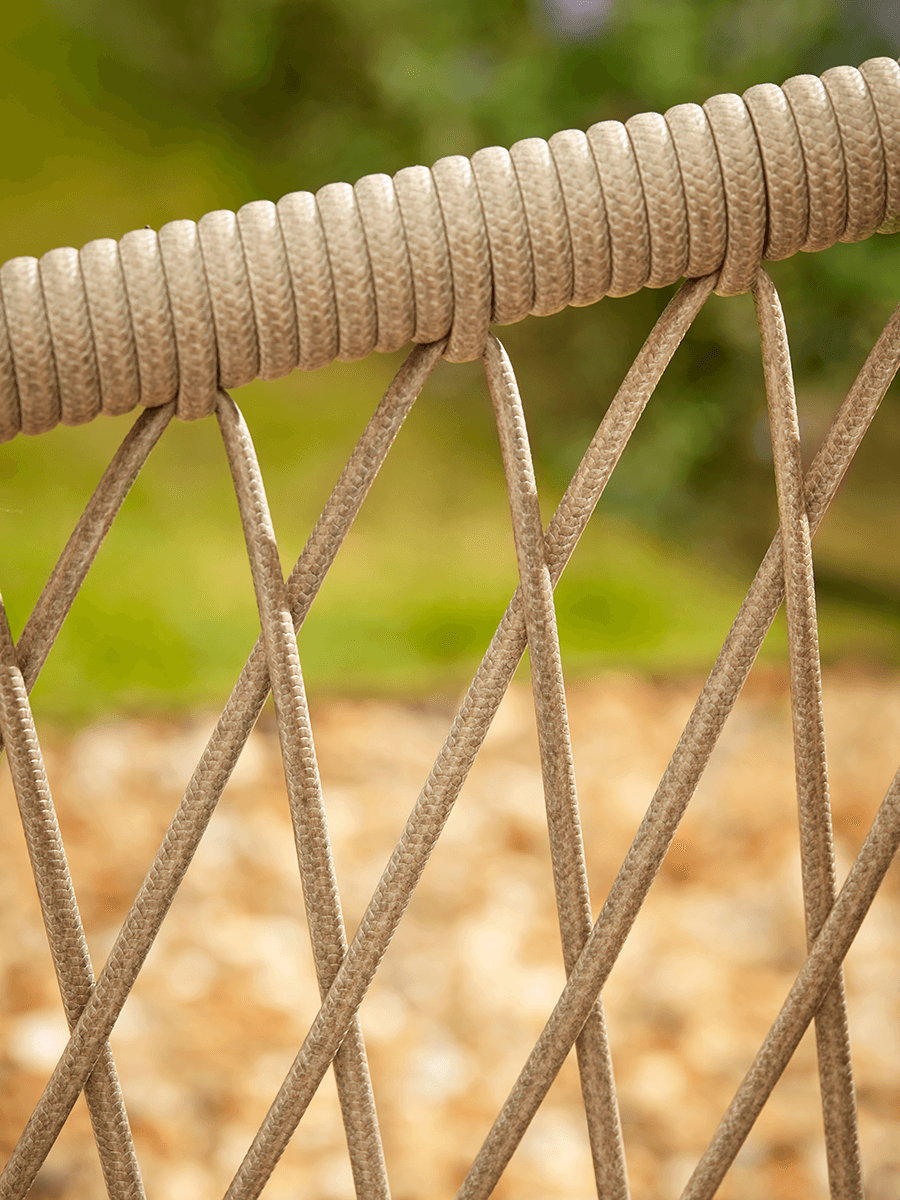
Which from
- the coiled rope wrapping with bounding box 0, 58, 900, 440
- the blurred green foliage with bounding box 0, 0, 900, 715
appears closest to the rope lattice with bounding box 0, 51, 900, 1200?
the coiled rope wrapping with bounding box 0, 58, 900, 440

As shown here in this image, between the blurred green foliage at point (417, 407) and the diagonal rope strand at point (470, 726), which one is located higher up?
the blurred green foliage at point (417, 407)

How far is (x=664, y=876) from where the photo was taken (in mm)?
1164

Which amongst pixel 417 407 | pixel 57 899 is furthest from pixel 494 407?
pixel 417 407

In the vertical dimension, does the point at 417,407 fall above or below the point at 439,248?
above

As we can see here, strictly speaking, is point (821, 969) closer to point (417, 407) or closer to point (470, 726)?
point (470, 726)

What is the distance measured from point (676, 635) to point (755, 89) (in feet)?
4.22

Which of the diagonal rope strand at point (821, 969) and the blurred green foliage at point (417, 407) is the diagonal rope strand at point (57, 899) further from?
the blurred green foliage at point (417, 407)

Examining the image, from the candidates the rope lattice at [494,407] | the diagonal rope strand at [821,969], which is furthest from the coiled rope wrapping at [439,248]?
the diagonal rope strand at [821,969]

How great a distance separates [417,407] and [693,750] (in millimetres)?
1469

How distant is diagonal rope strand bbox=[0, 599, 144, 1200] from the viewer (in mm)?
279

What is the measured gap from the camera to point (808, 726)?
31 centimetres

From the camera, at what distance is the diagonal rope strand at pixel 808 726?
0.29 metres

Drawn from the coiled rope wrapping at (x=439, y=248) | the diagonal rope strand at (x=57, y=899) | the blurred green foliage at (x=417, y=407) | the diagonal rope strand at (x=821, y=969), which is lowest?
the diagonal rope strand at (x=57, y=899)

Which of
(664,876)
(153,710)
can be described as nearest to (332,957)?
(664,876)
